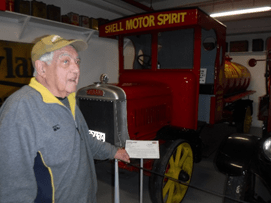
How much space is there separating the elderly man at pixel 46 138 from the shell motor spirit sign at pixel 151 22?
1474mm

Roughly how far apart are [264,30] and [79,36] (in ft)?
17.7

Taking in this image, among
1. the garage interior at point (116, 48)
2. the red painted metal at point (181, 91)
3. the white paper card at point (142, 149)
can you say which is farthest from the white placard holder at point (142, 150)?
the red painted metal at point (181, 91)

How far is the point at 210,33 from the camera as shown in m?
3.48

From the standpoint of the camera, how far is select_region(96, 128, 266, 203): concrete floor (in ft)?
8.37

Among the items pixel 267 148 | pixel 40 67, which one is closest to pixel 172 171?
pixel 267 148

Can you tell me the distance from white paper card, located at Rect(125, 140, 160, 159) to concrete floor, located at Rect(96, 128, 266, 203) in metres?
1.04

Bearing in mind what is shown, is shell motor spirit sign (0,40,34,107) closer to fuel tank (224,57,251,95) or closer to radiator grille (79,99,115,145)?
radiator grille (79,99,115,145)

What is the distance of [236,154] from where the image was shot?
5.64 ft

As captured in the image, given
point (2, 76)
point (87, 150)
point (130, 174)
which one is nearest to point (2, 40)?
point (2, 76)

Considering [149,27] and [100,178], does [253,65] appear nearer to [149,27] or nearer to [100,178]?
[149,27]

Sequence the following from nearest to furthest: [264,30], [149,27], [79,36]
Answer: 1. [149,27]
2. [79,36]
3. [264,30]

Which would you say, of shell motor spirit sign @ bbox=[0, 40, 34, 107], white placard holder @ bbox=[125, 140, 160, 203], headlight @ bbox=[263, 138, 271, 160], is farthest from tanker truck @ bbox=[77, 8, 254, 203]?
shell motor spirit sign @ bbox=[0, 40, 34, 107]

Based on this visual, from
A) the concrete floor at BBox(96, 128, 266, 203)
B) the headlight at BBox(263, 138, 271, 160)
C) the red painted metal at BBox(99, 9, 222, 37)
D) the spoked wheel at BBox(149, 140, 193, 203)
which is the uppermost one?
the red painted metal at BBox(99, 9, 222, 37)

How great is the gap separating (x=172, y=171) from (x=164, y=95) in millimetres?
979
